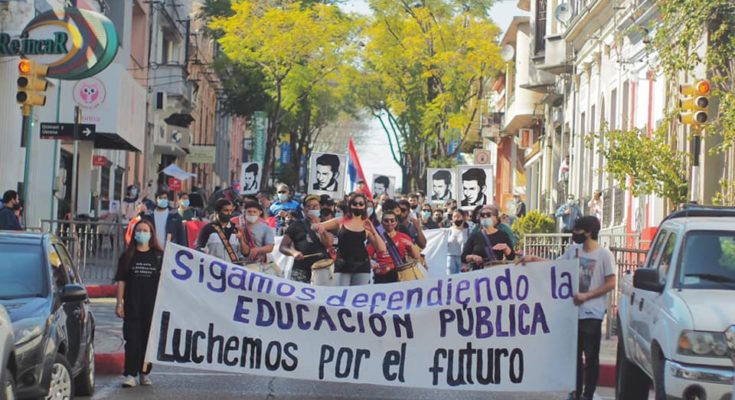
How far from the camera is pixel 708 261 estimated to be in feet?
35.8

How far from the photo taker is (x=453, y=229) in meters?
23.5

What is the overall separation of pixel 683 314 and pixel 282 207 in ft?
51.1

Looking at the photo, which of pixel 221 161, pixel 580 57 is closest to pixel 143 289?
pixel 580 57

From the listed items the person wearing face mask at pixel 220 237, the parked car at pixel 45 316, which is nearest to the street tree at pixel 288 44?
the person wearing face mask at pixel 220 237

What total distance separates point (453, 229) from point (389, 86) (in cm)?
3670

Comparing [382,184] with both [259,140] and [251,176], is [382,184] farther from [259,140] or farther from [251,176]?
[259,140]

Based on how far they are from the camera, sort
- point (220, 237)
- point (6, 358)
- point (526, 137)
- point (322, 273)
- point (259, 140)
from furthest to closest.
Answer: point (259, 140) → point (526, 137) → point (322, 273) → point (220, 237) → point (6, 358)

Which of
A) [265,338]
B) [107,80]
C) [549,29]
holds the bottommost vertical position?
[265,338]

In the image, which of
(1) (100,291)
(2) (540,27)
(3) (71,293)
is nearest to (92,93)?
(1) (100,291)

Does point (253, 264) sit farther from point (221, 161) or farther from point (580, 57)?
point (221, 161)

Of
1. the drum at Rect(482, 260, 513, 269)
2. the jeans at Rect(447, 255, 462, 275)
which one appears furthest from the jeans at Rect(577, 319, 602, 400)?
the jeans at Rect(447, 255, 462, 275)

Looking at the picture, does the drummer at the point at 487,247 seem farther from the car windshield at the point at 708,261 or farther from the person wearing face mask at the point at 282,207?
the person wearing face mask at the point at 282,207

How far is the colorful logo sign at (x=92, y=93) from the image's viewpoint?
1427 inches

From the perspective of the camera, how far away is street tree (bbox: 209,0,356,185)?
54.9m
